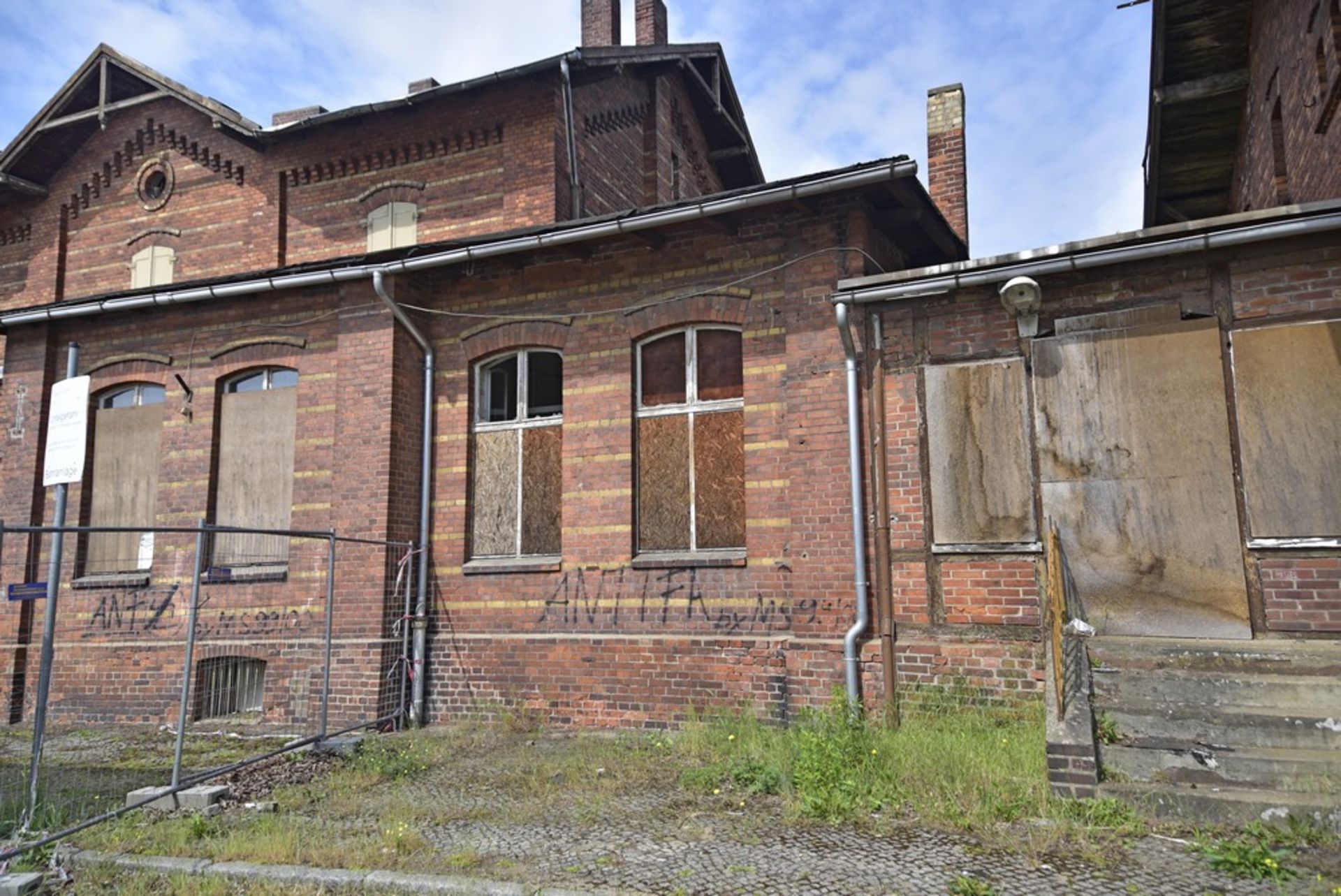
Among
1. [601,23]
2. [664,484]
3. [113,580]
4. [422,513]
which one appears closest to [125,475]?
[113,580]

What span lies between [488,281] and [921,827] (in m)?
7.36

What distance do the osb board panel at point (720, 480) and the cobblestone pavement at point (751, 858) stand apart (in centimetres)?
313

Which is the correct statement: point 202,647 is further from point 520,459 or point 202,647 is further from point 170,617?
point 520,459

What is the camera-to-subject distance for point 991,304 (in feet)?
26.3

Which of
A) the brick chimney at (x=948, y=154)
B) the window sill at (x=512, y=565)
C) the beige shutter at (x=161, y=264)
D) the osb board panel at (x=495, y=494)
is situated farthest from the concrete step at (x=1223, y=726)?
the beige shutter at (x=161, y=264)

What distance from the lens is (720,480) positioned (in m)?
9.26

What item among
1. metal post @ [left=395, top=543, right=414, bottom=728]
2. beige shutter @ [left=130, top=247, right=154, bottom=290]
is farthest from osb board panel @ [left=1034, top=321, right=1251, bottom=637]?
beige shutter @ [left=130, top=247, right=154, bottom=290]

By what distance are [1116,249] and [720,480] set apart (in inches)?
159

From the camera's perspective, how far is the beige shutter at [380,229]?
13789mm

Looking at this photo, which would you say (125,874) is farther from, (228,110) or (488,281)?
(228,110)

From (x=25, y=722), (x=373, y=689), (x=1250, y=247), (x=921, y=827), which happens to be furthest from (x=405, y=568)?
(x=1250, y=247)

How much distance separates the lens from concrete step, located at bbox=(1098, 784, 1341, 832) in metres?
5.24

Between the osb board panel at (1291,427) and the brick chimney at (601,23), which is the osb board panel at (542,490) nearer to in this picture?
the osb board panel at (1291,427)

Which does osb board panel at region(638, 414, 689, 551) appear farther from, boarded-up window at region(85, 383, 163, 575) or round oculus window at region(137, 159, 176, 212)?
round oculus window at region(137, 159, 176, 212)
